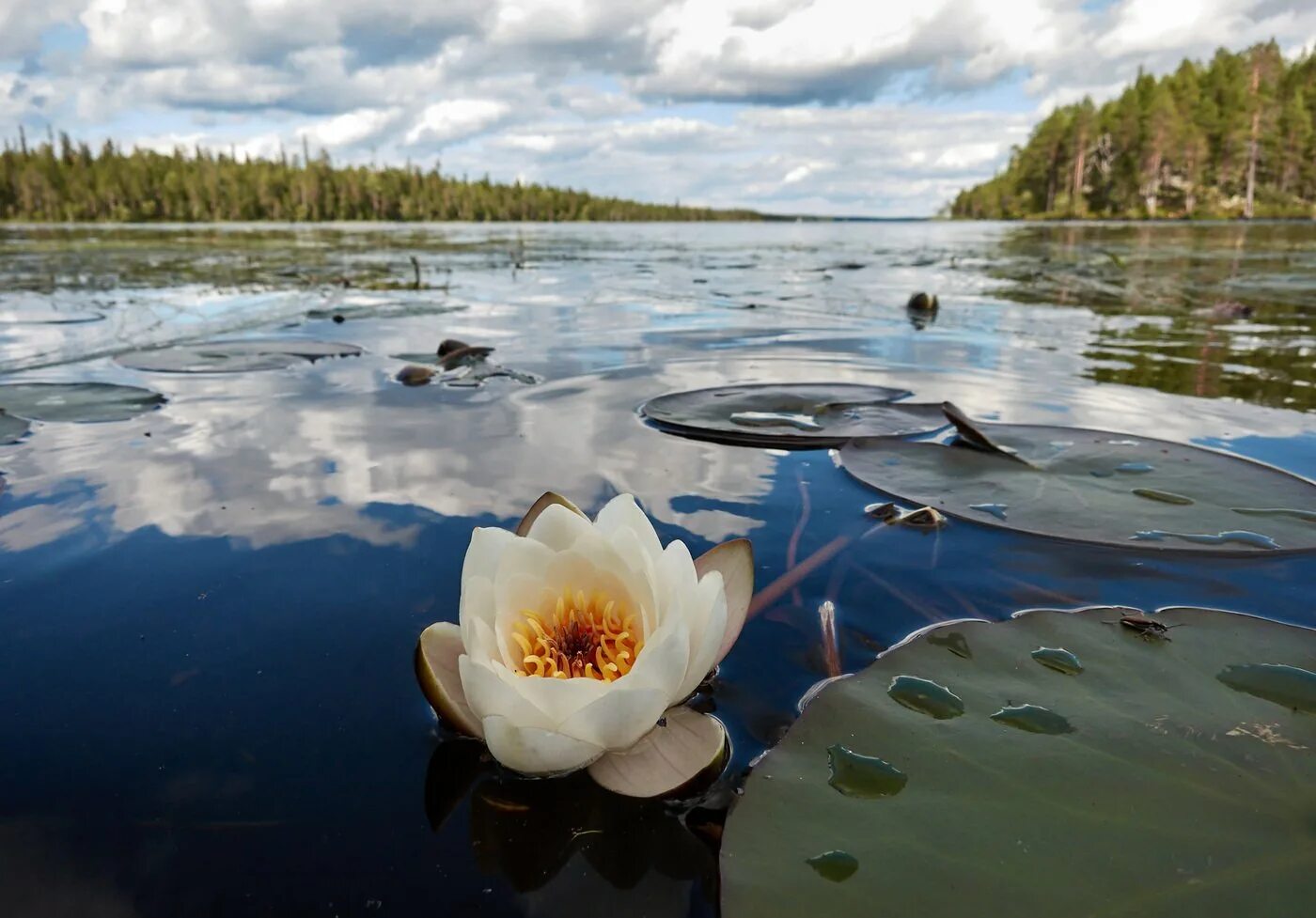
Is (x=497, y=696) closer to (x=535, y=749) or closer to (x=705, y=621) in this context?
(x=535, y=749)

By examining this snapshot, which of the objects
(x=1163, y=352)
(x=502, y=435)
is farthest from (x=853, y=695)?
A: (x=1163, y=352)

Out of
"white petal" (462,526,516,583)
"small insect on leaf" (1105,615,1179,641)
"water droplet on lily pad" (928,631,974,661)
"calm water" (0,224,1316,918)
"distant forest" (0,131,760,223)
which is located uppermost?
"distant forest" (0,131,760,223)

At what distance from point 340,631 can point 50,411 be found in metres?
1.95

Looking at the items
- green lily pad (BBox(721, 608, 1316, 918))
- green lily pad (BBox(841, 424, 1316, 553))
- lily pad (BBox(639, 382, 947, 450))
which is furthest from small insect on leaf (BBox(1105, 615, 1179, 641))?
lily pad (BBox(639, 382, 947, 450))

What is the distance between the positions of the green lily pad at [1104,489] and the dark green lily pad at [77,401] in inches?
89.0

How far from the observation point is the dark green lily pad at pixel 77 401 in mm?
2371

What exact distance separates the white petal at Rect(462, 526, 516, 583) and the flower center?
62mm

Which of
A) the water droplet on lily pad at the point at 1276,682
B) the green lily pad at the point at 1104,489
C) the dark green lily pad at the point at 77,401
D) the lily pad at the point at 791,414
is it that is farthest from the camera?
the dark green lily pad at the point at 77,401

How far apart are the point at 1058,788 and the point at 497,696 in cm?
54

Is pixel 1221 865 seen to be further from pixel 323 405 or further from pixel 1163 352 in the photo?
pixel 1163 352

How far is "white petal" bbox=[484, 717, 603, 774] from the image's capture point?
2.34 ft

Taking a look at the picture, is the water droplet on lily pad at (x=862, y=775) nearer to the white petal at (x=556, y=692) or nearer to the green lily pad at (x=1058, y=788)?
the green lily pad at (x=1058, y=788)

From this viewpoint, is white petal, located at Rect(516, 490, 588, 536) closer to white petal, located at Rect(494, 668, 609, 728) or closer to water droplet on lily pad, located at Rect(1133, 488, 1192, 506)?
white petal, located at Rect(494, 668, 609, 728)

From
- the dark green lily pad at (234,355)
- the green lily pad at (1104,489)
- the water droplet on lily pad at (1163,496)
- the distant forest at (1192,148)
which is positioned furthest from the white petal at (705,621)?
the distant forest at (1192,148)
